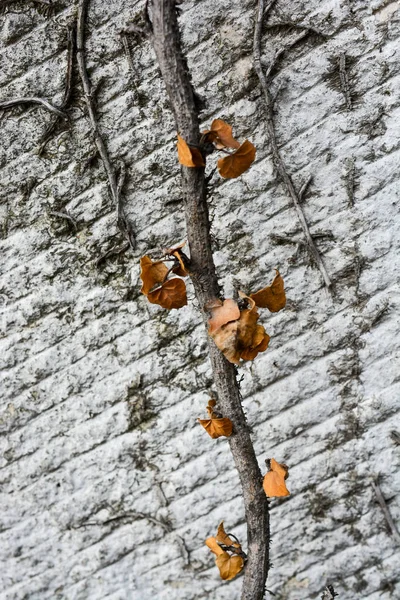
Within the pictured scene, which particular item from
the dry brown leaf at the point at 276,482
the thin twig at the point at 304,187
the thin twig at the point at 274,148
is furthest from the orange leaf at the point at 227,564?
the thin twig at the point at 304,187

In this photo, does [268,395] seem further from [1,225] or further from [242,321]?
A: [1,225]

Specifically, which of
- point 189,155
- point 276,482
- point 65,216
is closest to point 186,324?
point 65,216

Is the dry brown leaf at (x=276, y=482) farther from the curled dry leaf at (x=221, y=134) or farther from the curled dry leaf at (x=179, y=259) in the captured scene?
the curled dry leaf at (x=221, y=134)

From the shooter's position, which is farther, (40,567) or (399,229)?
(40,567)

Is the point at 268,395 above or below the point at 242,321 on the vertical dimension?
above

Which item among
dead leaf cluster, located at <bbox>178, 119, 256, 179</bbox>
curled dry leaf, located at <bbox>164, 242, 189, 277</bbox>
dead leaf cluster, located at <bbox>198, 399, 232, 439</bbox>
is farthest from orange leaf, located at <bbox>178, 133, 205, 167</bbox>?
dead leaf cluster, located at <bbox>198, 399, 232, 439</bbox>

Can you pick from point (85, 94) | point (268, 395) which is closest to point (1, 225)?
point (85, 94)
